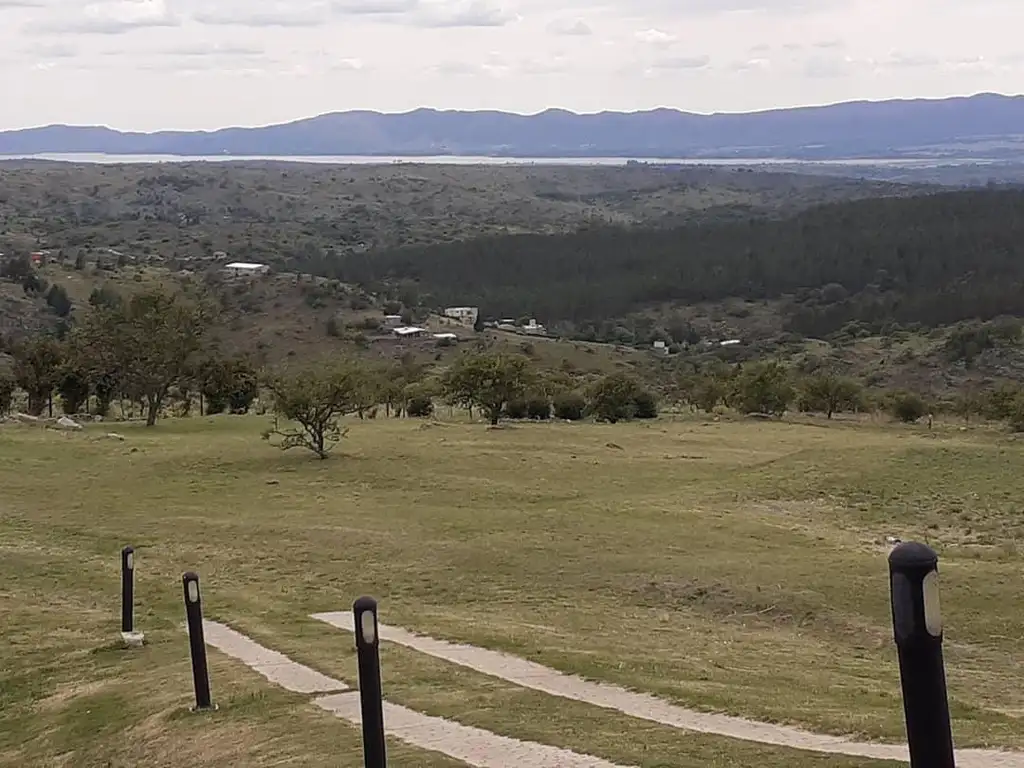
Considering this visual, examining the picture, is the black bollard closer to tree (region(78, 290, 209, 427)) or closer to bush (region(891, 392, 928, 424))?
tree (region(78, 290, 209, 427))

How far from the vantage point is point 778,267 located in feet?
461

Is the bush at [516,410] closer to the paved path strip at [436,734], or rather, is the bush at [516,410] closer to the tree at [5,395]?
the tree at [5,395]

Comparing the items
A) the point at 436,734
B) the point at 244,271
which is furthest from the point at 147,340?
the point at 244,271

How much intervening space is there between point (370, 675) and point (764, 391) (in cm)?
5481

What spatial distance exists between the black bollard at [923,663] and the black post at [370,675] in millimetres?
3779

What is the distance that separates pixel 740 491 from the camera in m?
35.7

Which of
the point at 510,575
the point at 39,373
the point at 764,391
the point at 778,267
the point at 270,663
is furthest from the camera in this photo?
the point at 778,267

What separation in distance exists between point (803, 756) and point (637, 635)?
946cm

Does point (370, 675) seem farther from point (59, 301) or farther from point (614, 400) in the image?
point (59, 301)

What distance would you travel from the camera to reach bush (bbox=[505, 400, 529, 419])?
193ft

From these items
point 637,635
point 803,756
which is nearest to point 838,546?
point 637,635

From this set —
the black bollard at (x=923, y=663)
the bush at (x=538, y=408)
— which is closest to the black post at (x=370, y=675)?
the black bollard at (x=923, y=663)

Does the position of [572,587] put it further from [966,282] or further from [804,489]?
[966,282]

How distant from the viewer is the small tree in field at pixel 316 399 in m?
40.4
